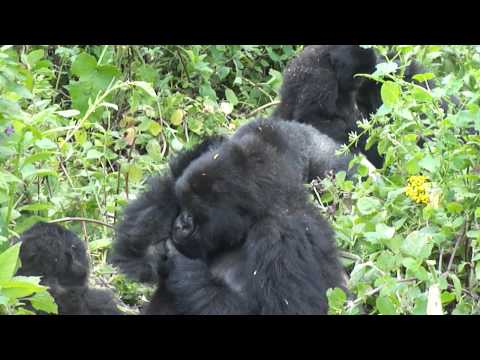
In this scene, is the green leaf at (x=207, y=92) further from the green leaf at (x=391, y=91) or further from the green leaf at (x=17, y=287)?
the green leaf at (x=17, y=287)

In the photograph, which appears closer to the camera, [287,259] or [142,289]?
[287,259]

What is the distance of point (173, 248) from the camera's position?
10.8 ft

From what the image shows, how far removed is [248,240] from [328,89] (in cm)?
278

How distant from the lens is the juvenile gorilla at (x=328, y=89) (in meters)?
5.69

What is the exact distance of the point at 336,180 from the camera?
3531mm

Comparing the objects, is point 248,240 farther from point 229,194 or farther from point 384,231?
point 384,231

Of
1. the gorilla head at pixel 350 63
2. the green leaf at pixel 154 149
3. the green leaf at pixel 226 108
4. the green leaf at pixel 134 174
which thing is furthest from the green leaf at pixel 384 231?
the gorilla head at pixel 350 63
